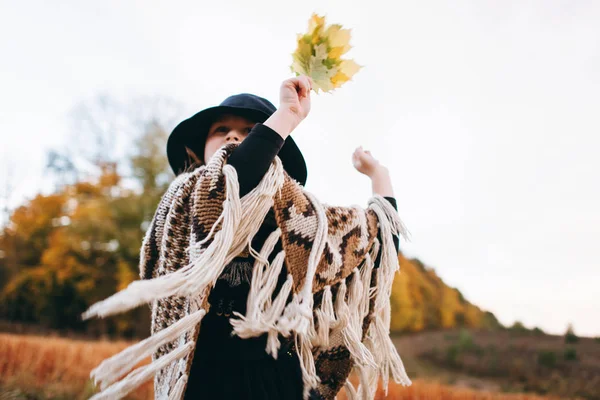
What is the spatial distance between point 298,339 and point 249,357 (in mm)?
162

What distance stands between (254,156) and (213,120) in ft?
2.02

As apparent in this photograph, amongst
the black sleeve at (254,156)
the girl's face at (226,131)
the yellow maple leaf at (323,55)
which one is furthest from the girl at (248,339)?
the girl's face at (226,131)

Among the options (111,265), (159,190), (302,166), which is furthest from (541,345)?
(111,265)

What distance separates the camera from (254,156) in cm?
104

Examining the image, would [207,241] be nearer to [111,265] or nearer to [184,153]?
[184,153]

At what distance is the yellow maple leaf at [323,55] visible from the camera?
141cm

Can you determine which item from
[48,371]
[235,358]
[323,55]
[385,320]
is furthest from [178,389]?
[48,371]

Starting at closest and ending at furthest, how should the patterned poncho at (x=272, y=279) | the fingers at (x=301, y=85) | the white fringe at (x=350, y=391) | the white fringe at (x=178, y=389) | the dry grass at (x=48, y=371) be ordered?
the patterned poncho at (x=272, y=279)
the white fringe at (x=178, y=389)
the fingers at (x=301, y=85)
the white fringe at (x=350, y=391)
the dry grass at (x=48, y=371)

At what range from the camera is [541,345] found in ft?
30.0

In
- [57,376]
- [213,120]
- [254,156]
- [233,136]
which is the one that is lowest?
[57,376]

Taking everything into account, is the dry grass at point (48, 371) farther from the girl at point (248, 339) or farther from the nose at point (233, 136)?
the nose at point (233, 136)

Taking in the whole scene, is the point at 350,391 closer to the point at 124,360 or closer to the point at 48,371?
the point at 124,360

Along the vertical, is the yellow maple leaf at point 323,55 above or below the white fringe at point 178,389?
above

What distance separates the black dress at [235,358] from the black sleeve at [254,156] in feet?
0.43
